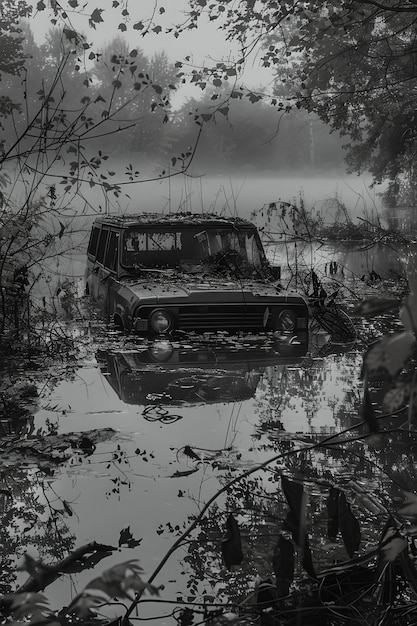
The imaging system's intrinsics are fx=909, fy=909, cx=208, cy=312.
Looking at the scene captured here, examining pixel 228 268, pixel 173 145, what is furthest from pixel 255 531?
pixel 173 145

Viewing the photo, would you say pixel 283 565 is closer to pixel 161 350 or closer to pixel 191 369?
pixel 191 369

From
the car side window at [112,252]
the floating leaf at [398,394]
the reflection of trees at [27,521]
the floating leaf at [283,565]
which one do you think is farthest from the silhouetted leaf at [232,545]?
the car side window at [112,252]

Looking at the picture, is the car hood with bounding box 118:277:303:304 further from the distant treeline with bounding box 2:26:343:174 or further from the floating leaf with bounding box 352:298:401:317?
the distant treeline with bounding box 2:26:343:174

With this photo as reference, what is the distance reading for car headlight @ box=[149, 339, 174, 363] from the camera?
32.6ft

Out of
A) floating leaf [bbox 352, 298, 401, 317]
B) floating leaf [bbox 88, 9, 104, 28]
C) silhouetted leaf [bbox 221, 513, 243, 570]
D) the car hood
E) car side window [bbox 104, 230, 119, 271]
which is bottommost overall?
silhouetted leaf [bbox 221, 513, 243, 570]

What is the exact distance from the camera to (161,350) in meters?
10.3

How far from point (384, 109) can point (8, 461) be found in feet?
83.5

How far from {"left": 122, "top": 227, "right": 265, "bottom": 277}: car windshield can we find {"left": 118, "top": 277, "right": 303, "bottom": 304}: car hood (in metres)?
0.33

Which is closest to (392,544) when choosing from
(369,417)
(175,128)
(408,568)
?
(369,417)

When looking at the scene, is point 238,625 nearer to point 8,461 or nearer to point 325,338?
point 8,461

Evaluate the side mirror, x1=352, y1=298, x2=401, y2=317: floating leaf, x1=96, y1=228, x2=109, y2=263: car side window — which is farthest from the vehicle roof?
x1=352, y1=298, x2=401, y2=317: floating leaf

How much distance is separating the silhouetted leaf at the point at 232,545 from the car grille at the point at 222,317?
22.8 feet

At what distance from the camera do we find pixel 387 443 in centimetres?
679

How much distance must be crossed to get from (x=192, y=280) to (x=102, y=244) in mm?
2237
